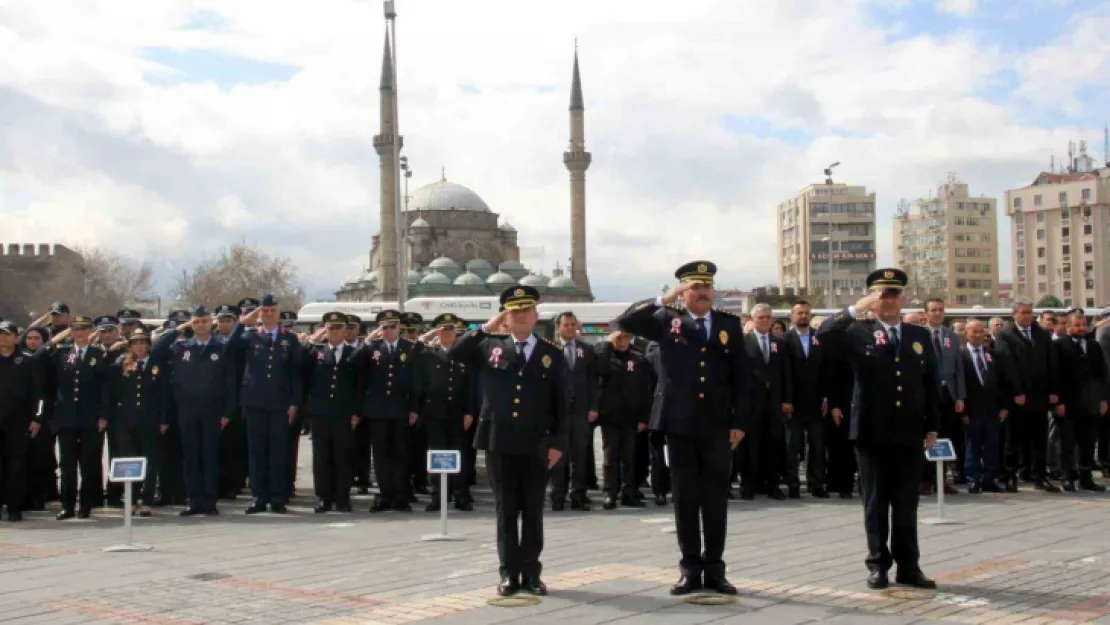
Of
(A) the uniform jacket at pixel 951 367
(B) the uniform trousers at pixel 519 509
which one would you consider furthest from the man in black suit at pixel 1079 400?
(B) the uniform trousers at pixel 519 509

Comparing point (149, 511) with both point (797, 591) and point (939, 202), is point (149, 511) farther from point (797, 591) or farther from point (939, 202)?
point (939, 202)

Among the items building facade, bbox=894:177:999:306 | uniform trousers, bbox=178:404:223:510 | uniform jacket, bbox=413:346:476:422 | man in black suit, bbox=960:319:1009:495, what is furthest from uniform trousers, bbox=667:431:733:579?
building facade, bbox=894:177:999:306

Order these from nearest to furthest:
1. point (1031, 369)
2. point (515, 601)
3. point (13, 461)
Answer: point (515, 601), point (13, 461), point (1031, 369)

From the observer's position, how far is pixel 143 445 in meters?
13.2

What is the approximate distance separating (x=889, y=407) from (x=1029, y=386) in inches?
274

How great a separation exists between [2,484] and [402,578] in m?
6.26

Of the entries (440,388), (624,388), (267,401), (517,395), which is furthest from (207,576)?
(624,388)

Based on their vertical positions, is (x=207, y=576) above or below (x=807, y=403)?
below

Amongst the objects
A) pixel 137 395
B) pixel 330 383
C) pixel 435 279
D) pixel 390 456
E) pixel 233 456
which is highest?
pixel 435 279

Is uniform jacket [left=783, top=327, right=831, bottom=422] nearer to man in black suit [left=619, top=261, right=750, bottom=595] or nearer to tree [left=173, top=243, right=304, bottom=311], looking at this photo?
man in black suit [left=619, top=261, right=750, bottom=595]

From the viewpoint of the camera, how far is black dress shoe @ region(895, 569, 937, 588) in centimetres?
776

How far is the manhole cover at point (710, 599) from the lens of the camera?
7328 mm

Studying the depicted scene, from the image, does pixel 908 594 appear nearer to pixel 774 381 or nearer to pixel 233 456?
pixel 774 381

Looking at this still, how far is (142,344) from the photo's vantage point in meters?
13.4
